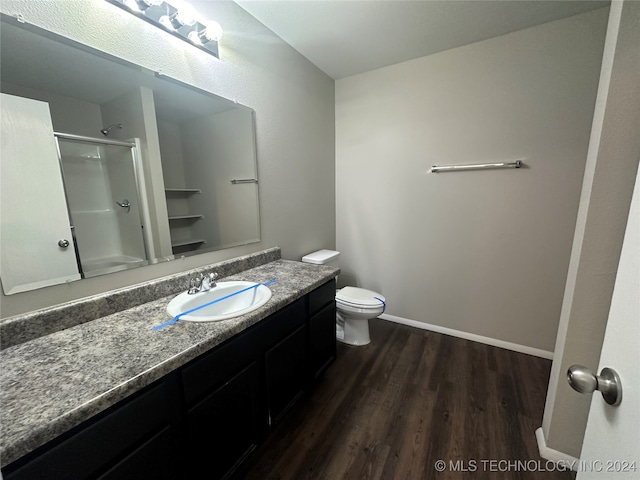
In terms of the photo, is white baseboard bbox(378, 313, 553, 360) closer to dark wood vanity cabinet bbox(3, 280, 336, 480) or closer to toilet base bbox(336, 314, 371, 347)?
toilet base bbox(336, 314, 371, 347)

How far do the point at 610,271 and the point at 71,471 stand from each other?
6.01 ft

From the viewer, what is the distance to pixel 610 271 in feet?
3.26

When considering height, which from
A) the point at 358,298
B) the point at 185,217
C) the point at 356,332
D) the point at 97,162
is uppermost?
the point at 97,162

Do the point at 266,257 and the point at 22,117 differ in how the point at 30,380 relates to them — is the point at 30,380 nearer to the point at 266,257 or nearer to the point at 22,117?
the point at 22,117

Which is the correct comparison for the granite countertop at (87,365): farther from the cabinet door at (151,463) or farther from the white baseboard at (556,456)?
the white baseboard at (556,456)

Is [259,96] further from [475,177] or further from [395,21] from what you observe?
[475,177]

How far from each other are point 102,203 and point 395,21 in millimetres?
1978

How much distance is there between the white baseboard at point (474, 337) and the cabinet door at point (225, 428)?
1720 millimetres

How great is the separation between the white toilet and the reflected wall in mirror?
3.31 feet

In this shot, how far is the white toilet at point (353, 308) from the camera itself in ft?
6.40

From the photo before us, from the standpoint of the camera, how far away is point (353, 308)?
6.47 feet

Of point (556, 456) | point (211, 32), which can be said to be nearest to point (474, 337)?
point (556, 456)

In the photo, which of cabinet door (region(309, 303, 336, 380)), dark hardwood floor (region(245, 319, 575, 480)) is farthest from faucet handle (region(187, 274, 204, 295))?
dark hardwood floor (region(245, 319, 575, 480))

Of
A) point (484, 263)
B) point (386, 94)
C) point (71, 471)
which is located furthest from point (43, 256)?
point (484, 263)
